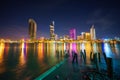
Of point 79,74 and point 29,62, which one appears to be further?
point 29,62

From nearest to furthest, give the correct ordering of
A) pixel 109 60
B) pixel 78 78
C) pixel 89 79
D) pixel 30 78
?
pixel 89 79 → pixel 109 60 → pixel 78 78 → pixel 30 78

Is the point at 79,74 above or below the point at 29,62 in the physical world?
below

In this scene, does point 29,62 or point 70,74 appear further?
point 29,62

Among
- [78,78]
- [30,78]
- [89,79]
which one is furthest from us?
[30,78]

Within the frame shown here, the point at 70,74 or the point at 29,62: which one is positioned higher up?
the point at 29,62

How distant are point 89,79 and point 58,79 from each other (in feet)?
12.6

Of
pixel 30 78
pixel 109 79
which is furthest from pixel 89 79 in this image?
pixel 30 78

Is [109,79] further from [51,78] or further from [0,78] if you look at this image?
[0,78]

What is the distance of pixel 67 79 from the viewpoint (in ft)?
45.7

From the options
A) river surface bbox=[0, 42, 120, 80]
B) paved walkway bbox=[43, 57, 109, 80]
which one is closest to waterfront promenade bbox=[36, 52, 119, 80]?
paved walkway bbox=[43, 57, 109, 80]

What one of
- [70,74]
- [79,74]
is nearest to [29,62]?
[70,74]

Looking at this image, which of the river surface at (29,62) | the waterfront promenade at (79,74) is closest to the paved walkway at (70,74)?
the waterfront promenade at (79,74)

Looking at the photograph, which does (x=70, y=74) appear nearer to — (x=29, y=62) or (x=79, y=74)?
(x=79, y=74)

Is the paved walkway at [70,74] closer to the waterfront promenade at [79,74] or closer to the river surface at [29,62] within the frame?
the waterfront promenade at [79,74]
